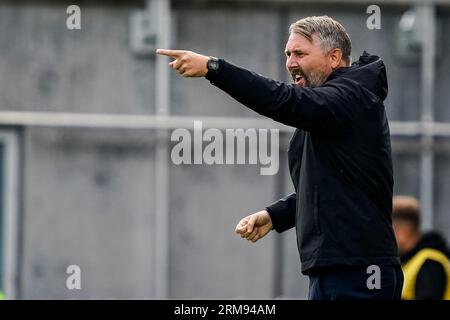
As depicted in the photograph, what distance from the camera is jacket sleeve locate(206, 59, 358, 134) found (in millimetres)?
4820

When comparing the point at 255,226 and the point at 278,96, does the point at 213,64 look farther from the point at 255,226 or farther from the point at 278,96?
the point at 255,226

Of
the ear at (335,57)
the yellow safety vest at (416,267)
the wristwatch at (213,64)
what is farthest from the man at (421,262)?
the wristwatch at (213,64)

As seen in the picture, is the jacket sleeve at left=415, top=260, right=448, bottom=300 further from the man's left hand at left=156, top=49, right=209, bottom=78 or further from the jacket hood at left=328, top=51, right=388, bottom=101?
the man's left hand at left=156, top=49, right=209, bottom=78

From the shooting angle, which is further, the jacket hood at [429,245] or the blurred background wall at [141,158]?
the blurred background wall at [141,158]

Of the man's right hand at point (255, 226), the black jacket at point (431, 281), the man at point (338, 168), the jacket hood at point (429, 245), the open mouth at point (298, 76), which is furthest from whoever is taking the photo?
the jacket hood at point (429, 245)

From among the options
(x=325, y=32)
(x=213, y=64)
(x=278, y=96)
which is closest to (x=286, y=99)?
(x=278, y=96)

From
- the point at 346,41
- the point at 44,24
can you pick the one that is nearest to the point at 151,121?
the point at 44,24

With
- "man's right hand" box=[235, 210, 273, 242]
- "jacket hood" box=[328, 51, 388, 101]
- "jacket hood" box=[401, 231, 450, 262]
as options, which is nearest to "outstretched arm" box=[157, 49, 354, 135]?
"jacket hood" box=[328, 51, 388, 101]

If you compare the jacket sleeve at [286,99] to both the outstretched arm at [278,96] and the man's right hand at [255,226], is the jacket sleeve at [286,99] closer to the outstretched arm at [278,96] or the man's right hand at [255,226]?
the outstretched arm at [278,96]

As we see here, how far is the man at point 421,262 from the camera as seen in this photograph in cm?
808

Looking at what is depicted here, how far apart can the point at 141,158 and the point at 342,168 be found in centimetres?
612

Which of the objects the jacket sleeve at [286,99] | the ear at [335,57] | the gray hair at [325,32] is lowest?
the jacket sleeve at [286,99]

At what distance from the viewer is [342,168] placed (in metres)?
5.04

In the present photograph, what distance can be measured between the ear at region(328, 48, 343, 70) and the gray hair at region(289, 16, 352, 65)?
1cm
